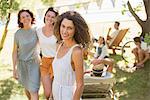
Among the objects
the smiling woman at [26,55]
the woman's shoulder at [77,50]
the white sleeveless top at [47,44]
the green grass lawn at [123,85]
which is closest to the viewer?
the woman's shoulder at [77,50]

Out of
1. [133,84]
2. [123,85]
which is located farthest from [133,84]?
[123,85]

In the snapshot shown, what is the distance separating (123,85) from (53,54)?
308 cm

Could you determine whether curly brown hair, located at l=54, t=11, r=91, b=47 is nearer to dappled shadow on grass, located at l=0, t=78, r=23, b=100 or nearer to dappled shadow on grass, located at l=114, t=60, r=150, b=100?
dappled shadow on grass, located at l=114, t=60, r=150, b=100

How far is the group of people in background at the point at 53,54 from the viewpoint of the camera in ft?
10.1

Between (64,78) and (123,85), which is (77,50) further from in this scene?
(123,85)

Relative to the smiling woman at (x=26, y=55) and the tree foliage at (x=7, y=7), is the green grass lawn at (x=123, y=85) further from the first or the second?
the tree foliage at (x=7, y=7)

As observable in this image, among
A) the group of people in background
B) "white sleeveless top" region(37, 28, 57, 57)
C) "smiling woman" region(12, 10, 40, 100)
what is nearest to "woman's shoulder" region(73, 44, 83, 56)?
the group of people in background

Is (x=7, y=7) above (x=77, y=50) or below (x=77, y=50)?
below

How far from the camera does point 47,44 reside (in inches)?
177

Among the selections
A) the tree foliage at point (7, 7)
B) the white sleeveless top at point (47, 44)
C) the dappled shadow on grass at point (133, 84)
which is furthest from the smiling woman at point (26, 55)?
the tree foliage at point (7, 7)

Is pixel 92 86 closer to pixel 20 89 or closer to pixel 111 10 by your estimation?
pixel 20 89

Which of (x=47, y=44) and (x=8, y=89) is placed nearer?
(x=47, y=44)

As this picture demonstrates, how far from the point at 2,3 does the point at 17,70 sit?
5516 millimetres

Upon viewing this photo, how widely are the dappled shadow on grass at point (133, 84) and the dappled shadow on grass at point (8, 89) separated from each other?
5.70ft
